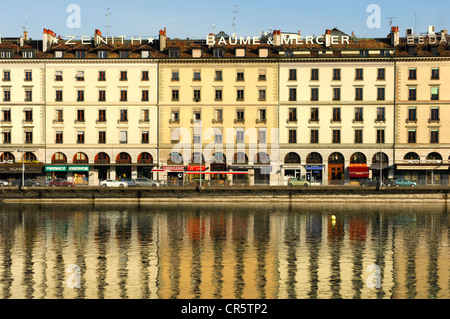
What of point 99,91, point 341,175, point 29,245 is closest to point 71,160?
point 99,91

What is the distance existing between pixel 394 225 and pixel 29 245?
116ft

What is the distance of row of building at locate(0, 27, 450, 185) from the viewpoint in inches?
3999

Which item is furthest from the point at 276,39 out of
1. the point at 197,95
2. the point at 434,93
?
the point at 434,93

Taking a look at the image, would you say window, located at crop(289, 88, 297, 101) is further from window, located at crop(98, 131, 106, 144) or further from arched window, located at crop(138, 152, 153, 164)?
window, located at crop(98, 131, 106, 144)

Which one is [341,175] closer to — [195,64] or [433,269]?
[195,64]

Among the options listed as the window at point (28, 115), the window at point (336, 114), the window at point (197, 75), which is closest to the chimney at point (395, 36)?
the window at point (336, 114)

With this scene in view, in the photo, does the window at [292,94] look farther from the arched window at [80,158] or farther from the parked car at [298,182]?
the arched window at [80,158]

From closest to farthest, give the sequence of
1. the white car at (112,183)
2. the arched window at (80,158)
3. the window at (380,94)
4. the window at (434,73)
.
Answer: the white car at (112,183)
the window at (434,73)
the window at (380,94)
the arched window at (80,158)

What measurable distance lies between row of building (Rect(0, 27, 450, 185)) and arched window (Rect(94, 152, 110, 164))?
0.67 ft

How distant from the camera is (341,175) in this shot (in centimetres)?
10169

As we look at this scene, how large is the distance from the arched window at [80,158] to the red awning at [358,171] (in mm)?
41102

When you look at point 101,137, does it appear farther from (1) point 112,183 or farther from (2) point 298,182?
(2) point 298,182

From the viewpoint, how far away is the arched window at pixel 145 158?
341 ft

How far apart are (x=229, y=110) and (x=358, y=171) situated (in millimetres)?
21986
